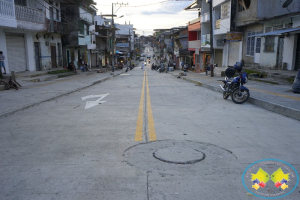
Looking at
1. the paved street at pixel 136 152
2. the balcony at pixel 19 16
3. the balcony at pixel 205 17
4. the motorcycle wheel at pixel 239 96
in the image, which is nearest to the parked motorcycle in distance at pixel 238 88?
the motorcycle wheel at pixel 239 96

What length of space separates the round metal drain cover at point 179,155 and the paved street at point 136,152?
→ 17mm

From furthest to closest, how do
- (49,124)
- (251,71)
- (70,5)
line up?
(70,5) → (251,71) → (49,124)

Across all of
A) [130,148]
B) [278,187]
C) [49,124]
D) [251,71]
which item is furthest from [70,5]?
[278,187]

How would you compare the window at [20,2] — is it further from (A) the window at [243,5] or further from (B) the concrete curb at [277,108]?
(B) the concrete curb at [277,108]

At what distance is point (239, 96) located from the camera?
1045 centimetres

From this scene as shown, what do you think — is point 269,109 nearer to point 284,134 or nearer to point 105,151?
point 284,134

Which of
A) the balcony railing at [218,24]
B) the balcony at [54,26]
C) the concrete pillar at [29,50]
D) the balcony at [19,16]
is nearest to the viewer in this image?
the balcony at [19,16]

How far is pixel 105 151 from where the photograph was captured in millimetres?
4672

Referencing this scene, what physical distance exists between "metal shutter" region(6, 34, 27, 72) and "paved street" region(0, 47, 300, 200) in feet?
48.4

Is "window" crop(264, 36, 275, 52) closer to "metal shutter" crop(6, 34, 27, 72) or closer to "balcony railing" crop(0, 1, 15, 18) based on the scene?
"balcony railing" crop(0, 1, 15, 18)

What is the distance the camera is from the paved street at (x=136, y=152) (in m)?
3.31

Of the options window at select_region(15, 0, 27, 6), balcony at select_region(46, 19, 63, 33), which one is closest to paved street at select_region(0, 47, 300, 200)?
window at select_region(15, 0, 27, 6)

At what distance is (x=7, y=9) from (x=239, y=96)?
16423 millimetres

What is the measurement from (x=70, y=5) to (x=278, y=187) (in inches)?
1293
